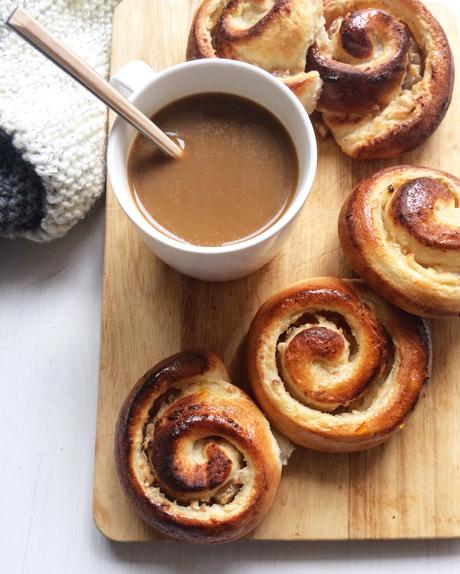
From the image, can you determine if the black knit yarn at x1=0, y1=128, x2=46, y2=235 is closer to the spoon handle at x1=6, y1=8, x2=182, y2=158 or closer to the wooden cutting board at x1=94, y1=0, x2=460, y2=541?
the wooden cutting board at x1=94, y1=0, x2=460, y2=541

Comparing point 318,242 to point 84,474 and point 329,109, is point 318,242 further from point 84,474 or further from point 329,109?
point 84,474

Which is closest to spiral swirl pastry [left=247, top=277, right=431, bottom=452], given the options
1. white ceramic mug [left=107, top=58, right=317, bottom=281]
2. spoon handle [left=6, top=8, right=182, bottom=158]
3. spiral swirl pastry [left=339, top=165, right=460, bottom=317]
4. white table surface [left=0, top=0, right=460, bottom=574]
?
spiral swirl pastry [left=339, top=165, right=460, bottom=317]

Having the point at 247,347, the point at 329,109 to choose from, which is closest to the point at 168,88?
the point at 329,109

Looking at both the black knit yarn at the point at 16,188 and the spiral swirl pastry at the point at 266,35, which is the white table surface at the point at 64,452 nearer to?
the black knit yarn at the point at 16,188

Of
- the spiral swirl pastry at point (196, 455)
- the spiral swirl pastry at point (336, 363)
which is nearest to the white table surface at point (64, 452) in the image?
the spiral swirl pastry at point (196, 455)

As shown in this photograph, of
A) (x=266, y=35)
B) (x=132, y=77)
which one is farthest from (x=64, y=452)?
(x=266, y=35)
